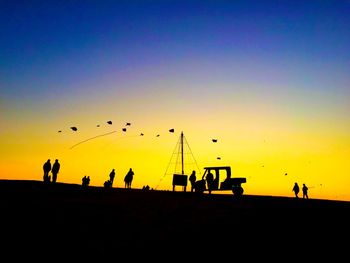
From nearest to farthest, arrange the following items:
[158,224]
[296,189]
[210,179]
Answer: [158,224], [210,179], [296,189]

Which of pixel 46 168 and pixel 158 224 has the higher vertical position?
pixel 46 168

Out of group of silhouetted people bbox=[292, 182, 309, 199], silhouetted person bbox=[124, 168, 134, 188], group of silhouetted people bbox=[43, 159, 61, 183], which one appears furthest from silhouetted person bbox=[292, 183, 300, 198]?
group of silhouetted people bbox=[43, 159, 61, 183]

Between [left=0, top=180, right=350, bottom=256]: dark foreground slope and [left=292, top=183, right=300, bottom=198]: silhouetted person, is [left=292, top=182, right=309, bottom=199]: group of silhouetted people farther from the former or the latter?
[left=0, top=180, right=350, bottom=256]: dark foreground slope

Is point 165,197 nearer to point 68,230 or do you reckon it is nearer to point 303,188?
point 68,230

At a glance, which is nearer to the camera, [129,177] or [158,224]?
[158,224]

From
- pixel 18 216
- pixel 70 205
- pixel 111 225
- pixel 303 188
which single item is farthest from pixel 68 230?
pixel 303 188

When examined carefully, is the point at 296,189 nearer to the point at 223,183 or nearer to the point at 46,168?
the point at 223,183

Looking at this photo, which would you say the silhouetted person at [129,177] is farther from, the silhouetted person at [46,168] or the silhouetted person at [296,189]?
the silhouetted person at [296,189]

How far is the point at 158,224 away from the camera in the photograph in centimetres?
1717

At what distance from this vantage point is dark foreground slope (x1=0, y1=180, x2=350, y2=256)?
46.4ft

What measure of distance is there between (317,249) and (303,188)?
2134 cm

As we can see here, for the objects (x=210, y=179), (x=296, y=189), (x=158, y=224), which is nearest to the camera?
(x=158, y=224)

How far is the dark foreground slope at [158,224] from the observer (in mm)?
14156

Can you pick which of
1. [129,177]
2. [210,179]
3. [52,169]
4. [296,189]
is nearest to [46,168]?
[52,169]
